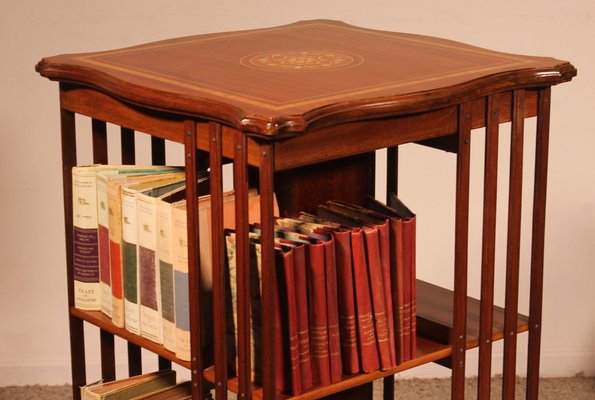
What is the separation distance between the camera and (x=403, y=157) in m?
4.15

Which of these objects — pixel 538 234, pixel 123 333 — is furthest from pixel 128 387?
pixel 538 234

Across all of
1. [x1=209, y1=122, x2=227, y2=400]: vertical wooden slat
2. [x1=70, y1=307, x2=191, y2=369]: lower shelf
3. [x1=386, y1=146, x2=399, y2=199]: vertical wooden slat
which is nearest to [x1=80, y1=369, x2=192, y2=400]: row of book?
[x1=70, y1=307, x2=191, y2=369]: lower shelf

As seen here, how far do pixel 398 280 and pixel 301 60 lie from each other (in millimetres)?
522

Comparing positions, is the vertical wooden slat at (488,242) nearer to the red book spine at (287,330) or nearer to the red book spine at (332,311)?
the red book spine at (332,311)

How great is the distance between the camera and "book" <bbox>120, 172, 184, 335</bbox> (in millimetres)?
2449

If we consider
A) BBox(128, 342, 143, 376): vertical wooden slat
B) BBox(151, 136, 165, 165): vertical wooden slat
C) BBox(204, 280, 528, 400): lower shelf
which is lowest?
BBox(128, 342, 143, 376): vertical wooden slat

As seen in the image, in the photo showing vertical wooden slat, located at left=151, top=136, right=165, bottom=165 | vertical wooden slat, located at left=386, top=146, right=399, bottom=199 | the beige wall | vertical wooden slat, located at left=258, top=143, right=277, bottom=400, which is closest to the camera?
vertical wooden slat, located at left=258, top=143, right=277, bottom=400

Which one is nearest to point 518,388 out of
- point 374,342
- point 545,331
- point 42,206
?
point 545,331

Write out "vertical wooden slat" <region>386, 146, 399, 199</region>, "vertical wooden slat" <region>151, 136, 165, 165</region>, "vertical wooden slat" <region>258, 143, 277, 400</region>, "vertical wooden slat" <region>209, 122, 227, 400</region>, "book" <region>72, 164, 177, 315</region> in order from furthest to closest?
1. "vertical wooden slat" <region>386, 146, 399, 199</region>
2. "vertical wooden slat" <region>151, 136, 165, 165</region>
3. "book" <region>72, 164, 177, 315</region>
4. "vertical wooden slat" <region>209, 122, 227, 400</region>
5. "vertical wooden slat" <region>258, 143, 277, 400</region>

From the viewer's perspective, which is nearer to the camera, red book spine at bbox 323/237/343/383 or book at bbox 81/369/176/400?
red book spine at bbox 323/237/343/383

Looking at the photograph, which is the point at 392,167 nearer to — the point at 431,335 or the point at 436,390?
the point at 431,335

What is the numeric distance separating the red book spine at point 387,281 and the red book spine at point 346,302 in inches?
3.1

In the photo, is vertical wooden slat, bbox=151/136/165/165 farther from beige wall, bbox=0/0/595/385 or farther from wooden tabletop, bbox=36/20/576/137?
beige wall, bbox=0/0/595/385

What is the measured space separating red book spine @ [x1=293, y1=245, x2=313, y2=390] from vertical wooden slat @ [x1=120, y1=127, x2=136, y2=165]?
27.6 inches
